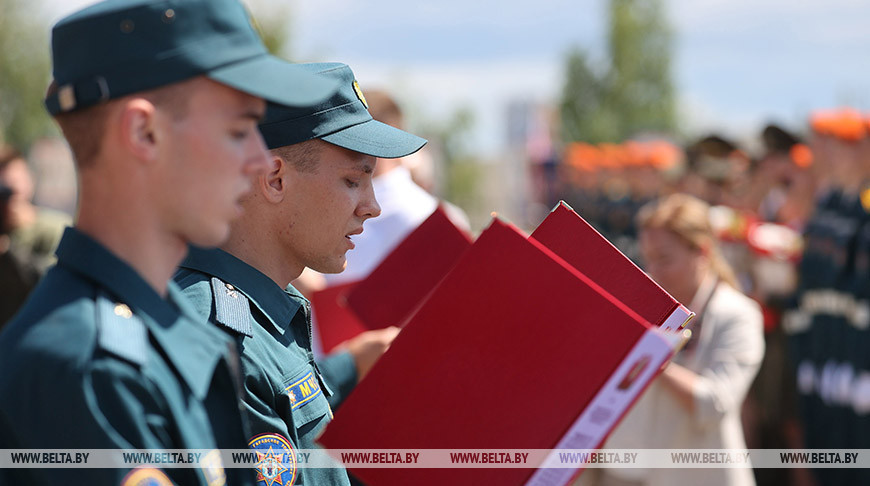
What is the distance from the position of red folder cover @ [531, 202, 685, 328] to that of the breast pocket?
0.60m

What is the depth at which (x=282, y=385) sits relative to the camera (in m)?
1.90

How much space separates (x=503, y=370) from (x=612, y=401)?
0.68ft

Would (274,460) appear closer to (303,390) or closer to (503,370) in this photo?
(303,390)

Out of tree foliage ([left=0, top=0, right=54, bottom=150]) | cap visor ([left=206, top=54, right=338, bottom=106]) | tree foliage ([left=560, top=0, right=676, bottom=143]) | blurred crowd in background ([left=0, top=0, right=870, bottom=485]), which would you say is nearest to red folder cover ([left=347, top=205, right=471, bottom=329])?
cap visor ([left=206, top=54, right=338, bottom=106])

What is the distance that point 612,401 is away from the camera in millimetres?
1558

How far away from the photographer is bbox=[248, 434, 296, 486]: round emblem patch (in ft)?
5.55

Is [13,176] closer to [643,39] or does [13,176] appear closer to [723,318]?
[723,318]

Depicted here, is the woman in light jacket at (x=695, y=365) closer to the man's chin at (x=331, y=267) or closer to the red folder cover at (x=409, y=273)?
the red folder cover at (x=409, y=273)

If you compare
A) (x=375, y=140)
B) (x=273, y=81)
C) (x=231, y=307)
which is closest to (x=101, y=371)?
(x=273, y=81)

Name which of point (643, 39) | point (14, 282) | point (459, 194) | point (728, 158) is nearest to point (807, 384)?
point (728, 158)

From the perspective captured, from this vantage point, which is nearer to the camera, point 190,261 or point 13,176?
point 190,261

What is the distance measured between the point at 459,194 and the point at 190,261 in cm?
4830

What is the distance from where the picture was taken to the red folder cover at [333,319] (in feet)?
10.6

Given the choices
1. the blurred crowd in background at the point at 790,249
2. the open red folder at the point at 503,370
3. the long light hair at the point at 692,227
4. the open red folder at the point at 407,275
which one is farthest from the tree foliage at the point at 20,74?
the open red folder at the point at 503,370
